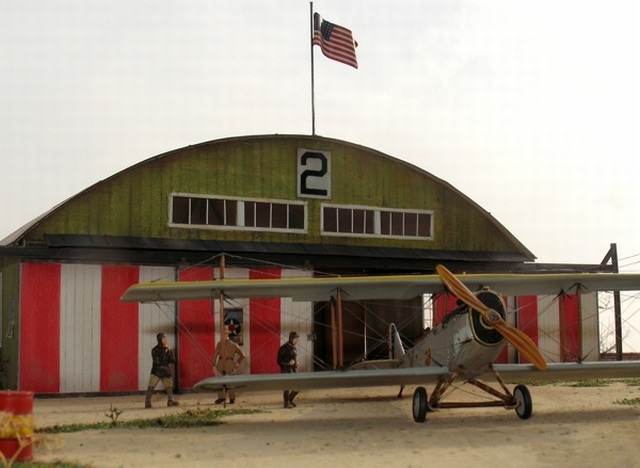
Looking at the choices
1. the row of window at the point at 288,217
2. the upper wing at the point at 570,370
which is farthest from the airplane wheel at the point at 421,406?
the row of window at the point at 288,217

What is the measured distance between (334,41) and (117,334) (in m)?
11.6

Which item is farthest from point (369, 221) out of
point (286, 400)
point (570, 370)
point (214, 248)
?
point (570, 370)

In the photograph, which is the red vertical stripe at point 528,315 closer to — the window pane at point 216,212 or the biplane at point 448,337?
the biplane at point 448,337

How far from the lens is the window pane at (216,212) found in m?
21.3

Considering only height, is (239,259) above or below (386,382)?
above

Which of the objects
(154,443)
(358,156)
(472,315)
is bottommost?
(154,443)

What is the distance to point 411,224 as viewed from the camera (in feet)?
78.7

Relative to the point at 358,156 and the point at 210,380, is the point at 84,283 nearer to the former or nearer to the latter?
the point at 210,380

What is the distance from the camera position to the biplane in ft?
46.9

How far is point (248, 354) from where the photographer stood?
69.0ft

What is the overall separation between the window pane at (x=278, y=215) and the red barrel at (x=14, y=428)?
1186 centimetres

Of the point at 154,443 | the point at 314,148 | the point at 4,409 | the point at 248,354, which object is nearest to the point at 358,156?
the point at 314,148

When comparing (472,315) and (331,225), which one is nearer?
(472,315)

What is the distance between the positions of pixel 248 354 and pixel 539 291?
312 inches
